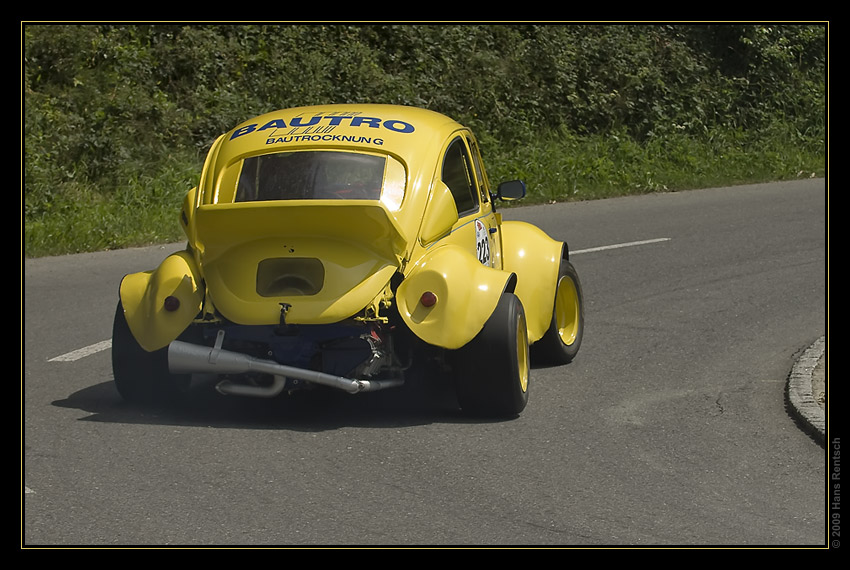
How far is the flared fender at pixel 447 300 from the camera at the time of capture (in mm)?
7410

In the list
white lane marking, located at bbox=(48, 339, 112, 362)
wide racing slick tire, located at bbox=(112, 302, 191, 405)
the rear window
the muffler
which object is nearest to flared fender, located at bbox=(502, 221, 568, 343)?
the rear window

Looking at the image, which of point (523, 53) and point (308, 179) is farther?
point (523, 53)

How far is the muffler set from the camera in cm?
731

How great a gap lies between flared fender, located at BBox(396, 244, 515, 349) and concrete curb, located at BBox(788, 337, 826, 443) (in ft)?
6.27

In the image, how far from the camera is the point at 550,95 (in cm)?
2194

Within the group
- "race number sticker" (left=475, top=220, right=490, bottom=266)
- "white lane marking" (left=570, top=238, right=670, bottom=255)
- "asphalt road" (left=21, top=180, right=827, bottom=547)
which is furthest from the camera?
"white lane marking" (left=570, top=238, right=670, bottom=255)

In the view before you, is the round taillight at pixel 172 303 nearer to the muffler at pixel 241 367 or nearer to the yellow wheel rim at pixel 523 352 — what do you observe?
the muffler at pixel 241 367

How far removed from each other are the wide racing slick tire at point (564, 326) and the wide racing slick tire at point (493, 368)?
4.53 ft

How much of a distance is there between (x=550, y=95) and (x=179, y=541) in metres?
17.1

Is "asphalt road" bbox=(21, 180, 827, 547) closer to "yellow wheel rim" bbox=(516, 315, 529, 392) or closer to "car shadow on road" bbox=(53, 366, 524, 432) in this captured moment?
"car shadow on road" bbox=(53, 366, 524, 432)

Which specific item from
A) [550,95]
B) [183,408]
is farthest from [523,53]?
[183,408]

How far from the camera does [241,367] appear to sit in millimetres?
7359

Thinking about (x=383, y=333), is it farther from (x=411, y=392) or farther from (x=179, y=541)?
(x=179, y=541)

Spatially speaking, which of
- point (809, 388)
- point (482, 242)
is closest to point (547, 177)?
point (482, 242)
